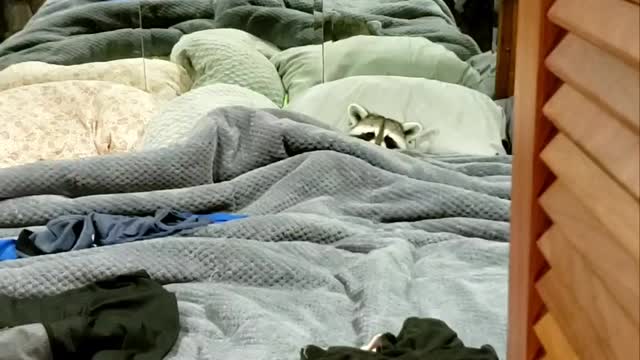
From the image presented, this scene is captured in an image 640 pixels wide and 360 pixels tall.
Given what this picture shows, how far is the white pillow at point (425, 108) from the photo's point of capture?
8.00 feet

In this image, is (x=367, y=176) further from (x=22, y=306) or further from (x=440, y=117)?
(x=22, y=306)

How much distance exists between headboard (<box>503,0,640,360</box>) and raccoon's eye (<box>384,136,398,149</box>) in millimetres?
1557

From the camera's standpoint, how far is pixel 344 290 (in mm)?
1612

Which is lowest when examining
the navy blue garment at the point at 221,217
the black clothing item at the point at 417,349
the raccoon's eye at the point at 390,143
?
the raccoon's eye at the point at 390,143

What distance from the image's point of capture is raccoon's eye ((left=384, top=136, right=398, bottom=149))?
2.35 metres

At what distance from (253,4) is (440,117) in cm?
70

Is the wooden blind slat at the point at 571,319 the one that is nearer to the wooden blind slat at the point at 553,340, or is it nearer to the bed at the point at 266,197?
the wooden blind slat at the point at 553,340

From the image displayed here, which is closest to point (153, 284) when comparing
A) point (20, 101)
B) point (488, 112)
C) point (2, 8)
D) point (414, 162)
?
point (414, 162)

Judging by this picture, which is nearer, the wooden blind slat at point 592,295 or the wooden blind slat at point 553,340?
the wooden blind slat at point 592,295

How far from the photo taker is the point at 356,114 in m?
2.44

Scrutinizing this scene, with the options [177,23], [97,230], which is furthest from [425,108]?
[97,230]

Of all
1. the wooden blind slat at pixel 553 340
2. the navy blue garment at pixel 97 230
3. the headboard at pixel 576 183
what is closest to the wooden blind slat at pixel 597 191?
the headboard at pixel 576 183

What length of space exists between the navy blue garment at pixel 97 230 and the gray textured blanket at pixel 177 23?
1.03 m

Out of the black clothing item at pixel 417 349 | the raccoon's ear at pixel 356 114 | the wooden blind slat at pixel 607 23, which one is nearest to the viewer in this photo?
the wooden blind slat at pixel 607 23
